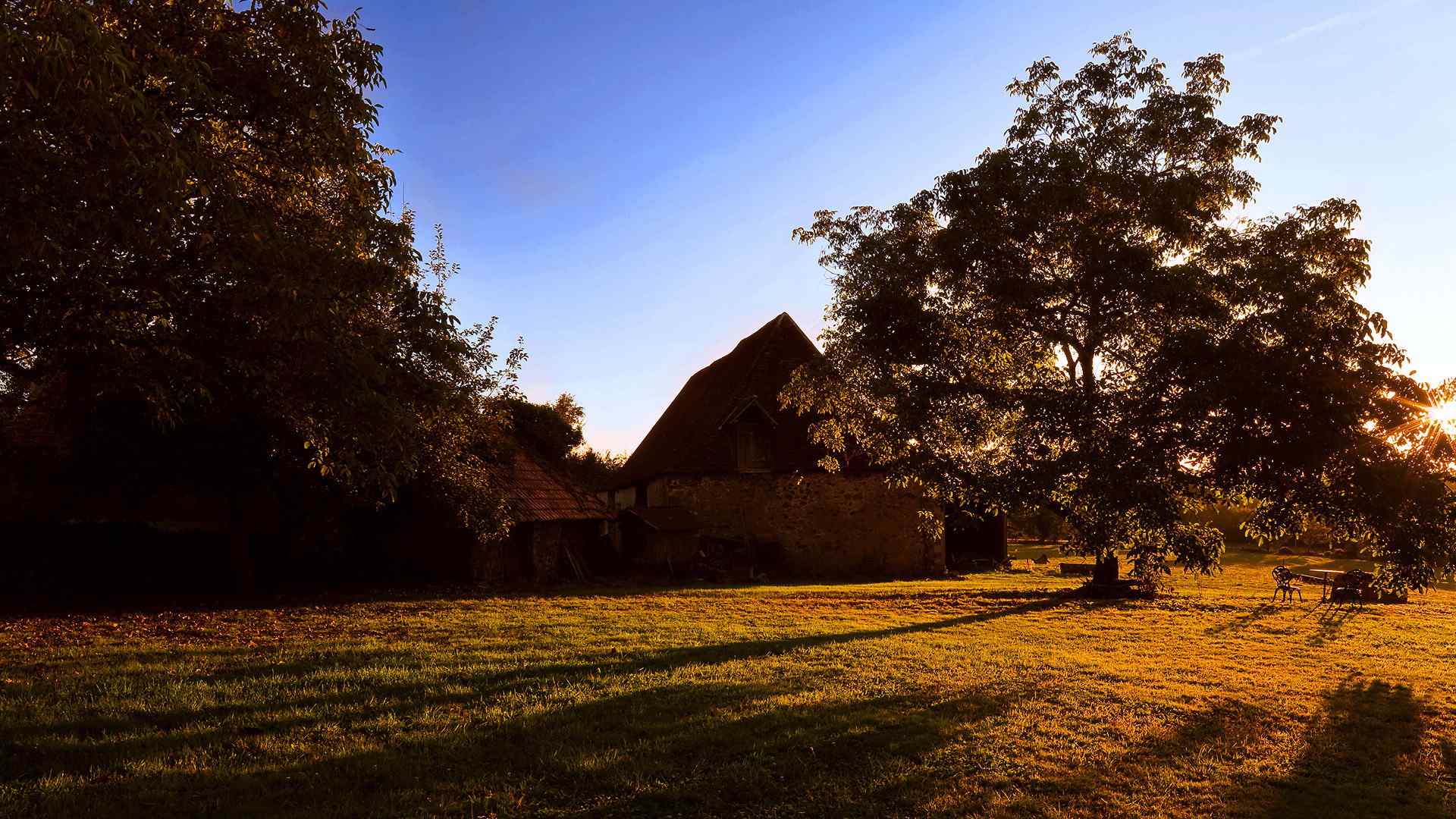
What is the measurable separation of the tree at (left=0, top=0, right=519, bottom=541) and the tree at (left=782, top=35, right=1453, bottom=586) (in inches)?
424

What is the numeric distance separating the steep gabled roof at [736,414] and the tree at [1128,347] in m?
8.65

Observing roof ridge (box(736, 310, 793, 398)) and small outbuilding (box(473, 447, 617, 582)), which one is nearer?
small outbuilding (box(473, 447, 617, 582))

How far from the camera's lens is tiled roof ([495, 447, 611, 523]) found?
2492 centimetres

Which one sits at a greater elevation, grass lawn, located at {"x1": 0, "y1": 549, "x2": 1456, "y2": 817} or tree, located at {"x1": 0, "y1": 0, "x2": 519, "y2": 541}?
tree, located at {"x1": 0, "y1": 0, "x2": 519, "y2": 541}

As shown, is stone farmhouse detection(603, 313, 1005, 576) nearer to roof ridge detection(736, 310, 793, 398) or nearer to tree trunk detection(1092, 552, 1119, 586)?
roof ridge detection(736, 310, 793, 398)

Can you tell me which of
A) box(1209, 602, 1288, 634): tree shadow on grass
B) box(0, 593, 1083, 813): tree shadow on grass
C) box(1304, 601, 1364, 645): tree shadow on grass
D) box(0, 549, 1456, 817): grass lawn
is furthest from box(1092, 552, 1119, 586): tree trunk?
box(0, 593, 1083, 813): tree shadow on grass

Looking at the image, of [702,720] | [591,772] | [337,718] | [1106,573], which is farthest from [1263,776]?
[1106,573]

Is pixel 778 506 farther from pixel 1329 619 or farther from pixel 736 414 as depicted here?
pixel 1329 619

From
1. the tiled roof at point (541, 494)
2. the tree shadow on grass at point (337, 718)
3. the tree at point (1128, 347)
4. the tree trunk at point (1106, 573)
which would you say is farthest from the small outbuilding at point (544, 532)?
the tree trunk at point (1106, 573)

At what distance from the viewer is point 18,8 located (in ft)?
23.8

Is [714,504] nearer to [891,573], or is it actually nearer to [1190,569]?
[891,573]

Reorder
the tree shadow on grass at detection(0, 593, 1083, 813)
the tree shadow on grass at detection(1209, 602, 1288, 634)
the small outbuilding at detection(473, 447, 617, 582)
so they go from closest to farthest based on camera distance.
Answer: the tree shadow on grass at detection(0, 593, 1083, 813) → the tree shadow on grass at detection(1209, 602, 1288, 634) → the small outbuilding at detection(473, 447, 617, 582)

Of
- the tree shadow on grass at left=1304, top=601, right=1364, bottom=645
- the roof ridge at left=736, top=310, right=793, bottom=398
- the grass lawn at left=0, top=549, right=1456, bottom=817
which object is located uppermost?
the roof ridge at left=736, top=310, right=793, bottom=398

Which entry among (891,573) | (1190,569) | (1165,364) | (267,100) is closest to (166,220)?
(267,100)
